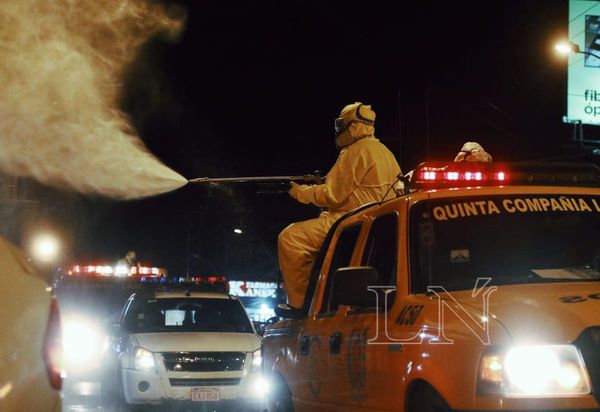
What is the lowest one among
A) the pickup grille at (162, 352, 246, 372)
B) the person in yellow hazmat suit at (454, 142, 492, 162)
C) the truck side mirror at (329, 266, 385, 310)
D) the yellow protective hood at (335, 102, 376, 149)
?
the pickup grille at (162, 352, 246, 372)

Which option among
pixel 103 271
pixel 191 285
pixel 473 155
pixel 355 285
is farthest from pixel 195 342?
pixel 355 285

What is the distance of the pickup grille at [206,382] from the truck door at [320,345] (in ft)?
15.3

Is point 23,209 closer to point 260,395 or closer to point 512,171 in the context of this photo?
point 260,395

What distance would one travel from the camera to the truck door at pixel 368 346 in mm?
4641

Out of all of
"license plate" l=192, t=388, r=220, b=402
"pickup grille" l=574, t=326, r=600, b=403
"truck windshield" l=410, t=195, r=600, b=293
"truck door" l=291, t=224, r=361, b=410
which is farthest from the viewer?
"license plate" l=192, t=388, r=220, b=402

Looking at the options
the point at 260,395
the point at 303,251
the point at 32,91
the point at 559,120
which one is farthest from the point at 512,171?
the point at 559,120

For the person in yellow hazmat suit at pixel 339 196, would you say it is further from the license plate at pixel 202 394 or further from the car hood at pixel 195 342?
the car hood at pixel 195 342

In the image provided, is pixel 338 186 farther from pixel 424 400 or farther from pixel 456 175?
pixel 424 400

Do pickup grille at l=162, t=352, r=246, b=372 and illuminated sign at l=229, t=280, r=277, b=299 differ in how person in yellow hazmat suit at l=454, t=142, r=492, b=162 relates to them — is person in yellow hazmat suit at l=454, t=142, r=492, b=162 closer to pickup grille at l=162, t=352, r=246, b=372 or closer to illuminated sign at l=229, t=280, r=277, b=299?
pickup grille at l=162, t=352, r=246, b=372

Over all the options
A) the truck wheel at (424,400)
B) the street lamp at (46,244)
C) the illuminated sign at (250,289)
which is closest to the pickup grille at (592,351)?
the truck wheel at (424,400)

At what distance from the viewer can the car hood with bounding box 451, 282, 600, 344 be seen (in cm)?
360

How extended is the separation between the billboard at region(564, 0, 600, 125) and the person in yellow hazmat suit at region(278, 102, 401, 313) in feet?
101

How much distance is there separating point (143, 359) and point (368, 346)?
6479 mm

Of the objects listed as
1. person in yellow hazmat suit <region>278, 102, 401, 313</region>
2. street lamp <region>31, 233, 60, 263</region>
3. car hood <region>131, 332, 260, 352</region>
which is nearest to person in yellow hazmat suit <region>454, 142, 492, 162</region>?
person in yellow hazmat suit <region>278, 102, 401, 313</region>
